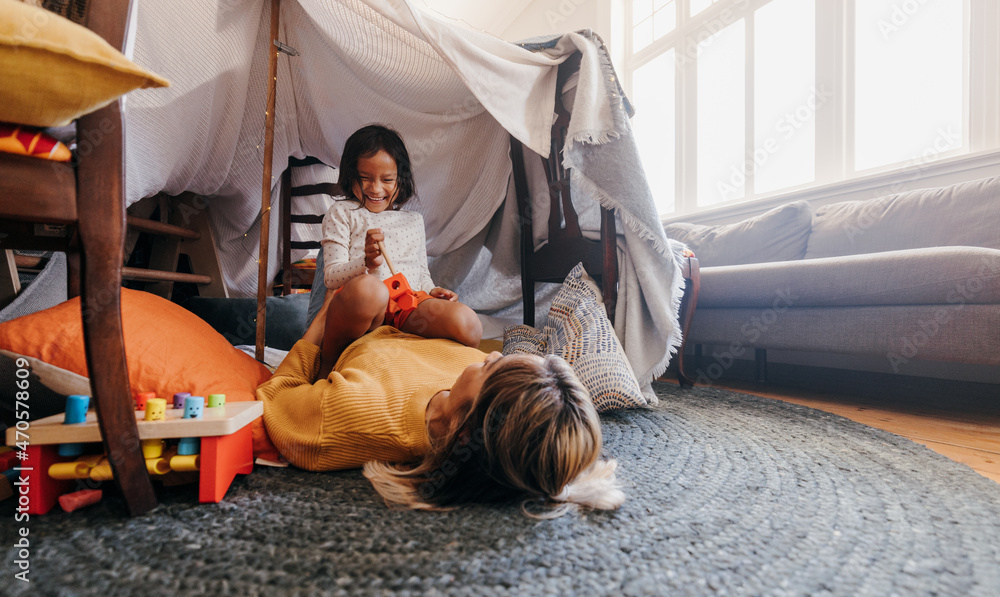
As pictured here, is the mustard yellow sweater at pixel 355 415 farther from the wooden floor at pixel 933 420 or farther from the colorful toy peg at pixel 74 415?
the wooden floor at pixel 933 420

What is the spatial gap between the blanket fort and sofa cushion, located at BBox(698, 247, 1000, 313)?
45 cm

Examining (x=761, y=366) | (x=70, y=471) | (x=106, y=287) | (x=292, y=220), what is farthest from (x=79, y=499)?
(x=761, y=366)

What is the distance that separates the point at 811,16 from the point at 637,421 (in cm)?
231

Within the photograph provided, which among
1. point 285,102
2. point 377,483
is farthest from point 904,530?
point 285,102

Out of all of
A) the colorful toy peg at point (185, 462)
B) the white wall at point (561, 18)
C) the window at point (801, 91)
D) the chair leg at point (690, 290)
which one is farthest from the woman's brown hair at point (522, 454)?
the white wall at point (561, 18)

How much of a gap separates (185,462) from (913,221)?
2090 millimetres

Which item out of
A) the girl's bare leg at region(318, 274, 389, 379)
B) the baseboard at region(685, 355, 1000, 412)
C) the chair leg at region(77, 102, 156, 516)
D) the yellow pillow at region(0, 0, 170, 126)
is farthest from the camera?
the baseboard at region(685, 355, 1000, 412)

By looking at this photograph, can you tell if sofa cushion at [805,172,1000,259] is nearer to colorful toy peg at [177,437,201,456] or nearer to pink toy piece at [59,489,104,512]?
colorful toy peg at [177,437,201,456]

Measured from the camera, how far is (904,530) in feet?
1.76

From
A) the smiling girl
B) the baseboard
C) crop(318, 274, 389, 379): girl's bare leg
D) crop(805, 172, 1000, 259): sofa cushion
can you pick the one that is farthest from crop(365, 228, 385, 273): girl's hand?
crop(805, 172, 1000, 259): sofa cushion

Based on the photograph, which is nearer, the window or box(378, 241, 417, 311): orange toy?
box(378, 241, 417, 311): orange toy

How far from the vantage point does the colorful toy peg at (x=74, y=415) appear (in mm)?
566

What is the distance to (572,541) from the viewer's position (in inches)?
20.1

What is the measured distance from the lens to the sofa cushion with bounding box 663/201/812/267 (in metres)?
1.90
